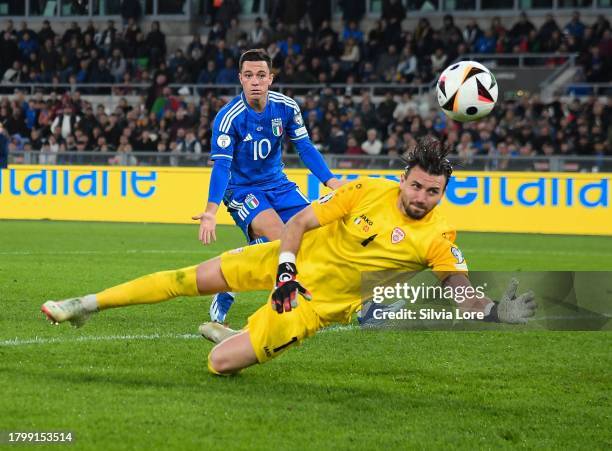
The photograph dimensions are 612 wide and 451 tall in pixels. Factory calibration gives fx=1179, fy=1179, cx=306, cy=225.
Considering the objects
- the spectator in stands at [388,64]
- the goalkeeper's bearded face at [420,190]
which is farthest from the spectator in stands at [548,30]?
the goalkeeper's bearded face at [420,190]

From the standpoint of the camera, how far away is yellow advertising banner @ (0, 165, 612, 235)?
63.4 feet

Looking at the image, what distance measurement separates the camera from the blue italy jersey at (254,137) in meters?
8.68

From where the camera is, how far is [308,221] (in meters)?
6.15

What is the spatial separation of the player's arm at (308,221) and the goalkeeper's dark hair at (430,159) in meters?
0.35

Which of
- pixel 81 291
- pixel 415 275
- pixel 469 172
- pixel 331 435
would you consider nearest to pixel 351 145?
pixel 469 172

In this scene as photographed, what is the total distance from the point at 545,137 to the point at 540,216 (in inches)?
86.3

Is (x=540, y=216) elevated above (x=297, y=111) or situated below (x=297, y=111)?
below

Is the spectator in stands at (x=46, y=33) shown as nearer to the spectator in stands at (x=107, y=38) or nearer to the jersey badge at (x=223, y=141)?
the spectator in stands at (x=107, y=38)

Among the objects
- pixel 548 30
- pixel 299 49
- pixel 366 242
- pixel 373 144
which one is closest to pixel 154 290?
pixel 366 242

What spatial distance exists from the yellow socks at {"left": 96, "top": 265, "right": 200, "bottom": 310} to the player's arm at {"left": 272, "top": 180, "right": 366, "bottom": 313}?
2.21 ft

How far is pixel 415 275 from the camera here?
6477 millimetres

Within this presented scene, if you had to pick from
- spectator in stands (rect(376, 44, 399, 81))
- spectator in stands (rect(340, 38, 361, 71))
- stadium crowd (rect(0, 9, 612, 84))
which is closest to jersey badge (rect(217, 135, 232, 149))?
stadium crowd (rect(0, 9, 612, 84))

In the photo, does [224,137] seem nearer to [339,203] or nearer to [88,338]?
[88,338]

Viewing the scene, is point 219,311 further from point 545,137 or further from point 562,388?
point 545,137
